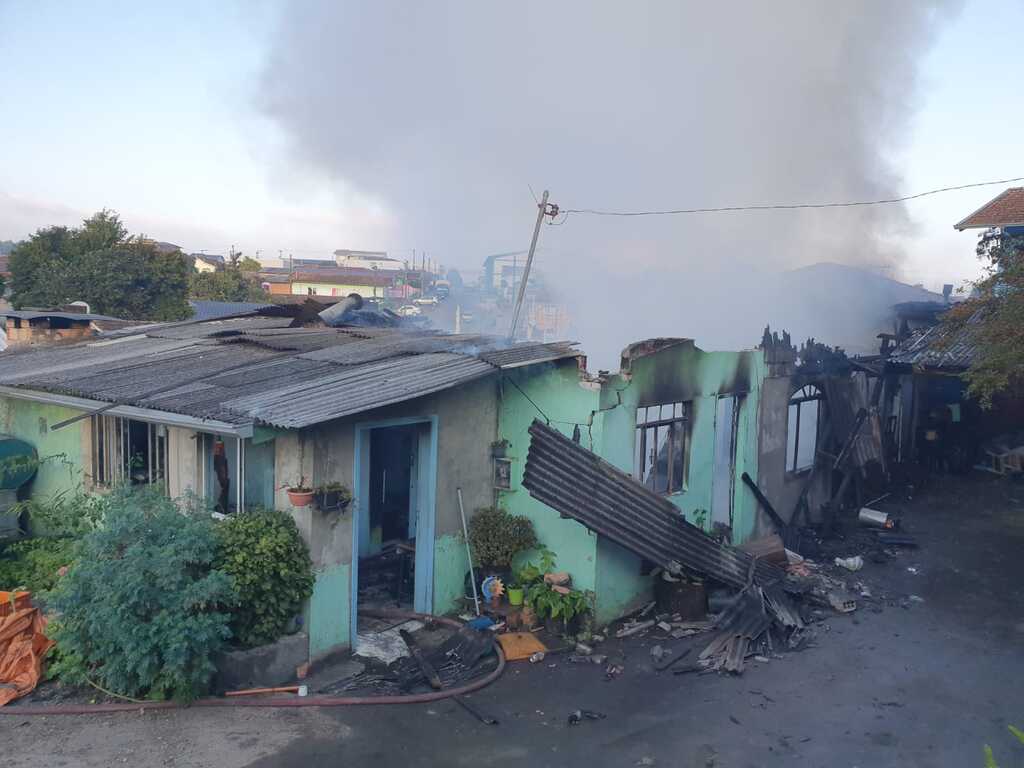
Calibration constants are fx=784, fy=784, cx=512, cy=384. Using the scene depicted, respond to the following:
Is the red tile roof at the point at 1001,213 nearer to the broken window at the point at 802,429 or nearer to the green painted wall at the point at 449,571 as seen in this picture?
the broken window at the point at 802,429

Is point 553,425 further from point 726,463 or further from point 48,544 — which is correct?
point 48,544

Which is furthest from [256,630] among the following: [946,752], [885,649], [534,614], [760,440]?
[760,440]

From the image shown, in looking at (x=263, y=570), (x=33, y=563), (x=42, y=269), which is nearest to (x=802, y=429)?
(x=263, y=570)

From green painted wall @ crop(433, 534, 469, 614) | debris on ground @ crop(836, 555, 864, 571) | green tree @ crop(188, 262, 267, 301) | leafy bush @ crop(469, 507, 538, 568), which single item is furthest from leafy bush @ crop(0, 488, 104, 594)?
green tree @ crop(188, 262, 267, 301)

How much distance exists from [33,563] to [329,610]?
3.89m

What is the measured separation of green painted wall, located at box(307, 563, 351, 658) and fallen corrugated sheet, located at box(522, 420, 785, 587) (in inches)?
83.9

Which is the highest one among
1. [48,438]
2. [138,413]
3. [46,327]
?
[46,327]

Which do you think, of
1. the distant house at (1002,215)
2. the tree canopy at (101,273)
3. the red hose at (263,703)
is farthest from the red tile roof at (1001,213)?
the tree canopy at (101,273)

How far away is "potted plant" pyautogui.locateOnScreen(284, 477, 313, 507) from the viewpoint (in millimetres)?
7422

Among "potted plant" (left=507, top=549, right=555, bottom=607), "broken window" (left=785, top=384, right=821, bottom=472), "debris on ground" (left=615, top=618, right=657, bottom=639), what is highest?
"broken window" (left=785, top=384, right=821, bottom=472)

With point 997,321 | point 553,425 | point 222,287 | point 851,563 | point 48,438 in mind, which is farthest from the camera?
point 222,287

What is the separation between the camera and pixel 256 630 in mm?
7207

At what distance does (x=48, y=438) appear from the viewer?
34.7ft

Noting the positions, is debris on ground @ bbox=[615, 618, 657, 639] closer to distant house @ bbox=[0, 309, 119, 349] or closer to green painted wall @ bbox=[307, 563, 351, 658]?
green painted wall @ bbox=[307, 563, 351, 658]
